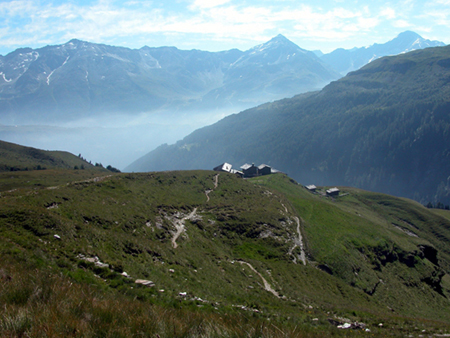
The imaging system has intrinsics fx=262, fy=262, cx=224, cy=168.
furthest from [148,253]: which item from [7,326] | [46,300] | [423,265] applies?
[423,265]

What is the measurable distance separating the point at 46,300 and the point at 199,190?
162ft

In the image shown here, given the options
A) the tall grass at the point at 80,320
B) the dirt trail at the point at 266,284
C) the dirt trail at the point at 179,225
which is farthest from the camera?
the dirt trail at the point at 179,225

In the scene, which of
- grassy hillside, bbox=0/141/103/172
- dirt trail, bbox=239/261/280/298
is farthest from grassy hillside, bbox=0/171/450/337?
grassy hillside, bbox=0/141/103/172

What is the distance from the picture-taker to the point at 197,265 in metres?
24.4

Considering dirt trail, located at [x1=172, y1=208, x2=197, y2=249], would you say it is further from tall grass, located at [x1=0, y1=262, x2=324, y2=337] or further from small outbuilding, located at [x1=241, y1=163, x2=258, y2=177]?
small outbuilding, located at [x1=241, y1=163, x2=258, y2=177]

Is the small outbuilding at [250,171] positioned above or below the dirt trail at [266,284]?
above

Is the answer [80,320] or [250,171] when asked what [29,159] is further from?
[80,320]

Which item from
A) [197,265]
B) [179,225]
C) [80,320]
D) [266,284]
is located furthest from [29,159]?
[80,320]

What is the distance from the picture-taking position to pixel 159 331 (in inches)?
234

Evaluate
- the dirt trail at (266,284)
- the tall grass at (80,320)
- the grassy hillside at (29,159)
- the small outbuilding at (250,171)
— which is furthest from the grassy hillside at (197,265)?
the grassy hillside at (29,159)

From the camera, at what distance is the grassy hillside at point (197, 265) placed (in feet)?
21.3

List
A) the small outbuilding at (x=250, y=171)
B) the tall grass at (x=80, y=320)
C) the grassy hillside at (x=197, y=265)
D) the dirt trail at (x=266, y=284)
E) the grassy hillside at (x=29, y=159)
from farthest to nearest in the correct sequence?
1. the grassy hillside at (x=29, y=159)
2. the small outbuilding at (x=250, y=171)
3. the dirt trail at (x=266, y=284)
4. the grassy hillside at (x=197, y=265)
5. the tall grass at (x=80, y=320)

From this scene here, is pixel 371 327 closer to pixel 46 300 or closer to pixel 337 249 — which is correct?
pixel 46 300

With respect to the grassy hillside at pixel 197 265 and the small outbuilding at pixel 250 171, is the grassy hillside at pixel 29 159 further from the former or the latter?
the small outbuilding at pixel 250 171
